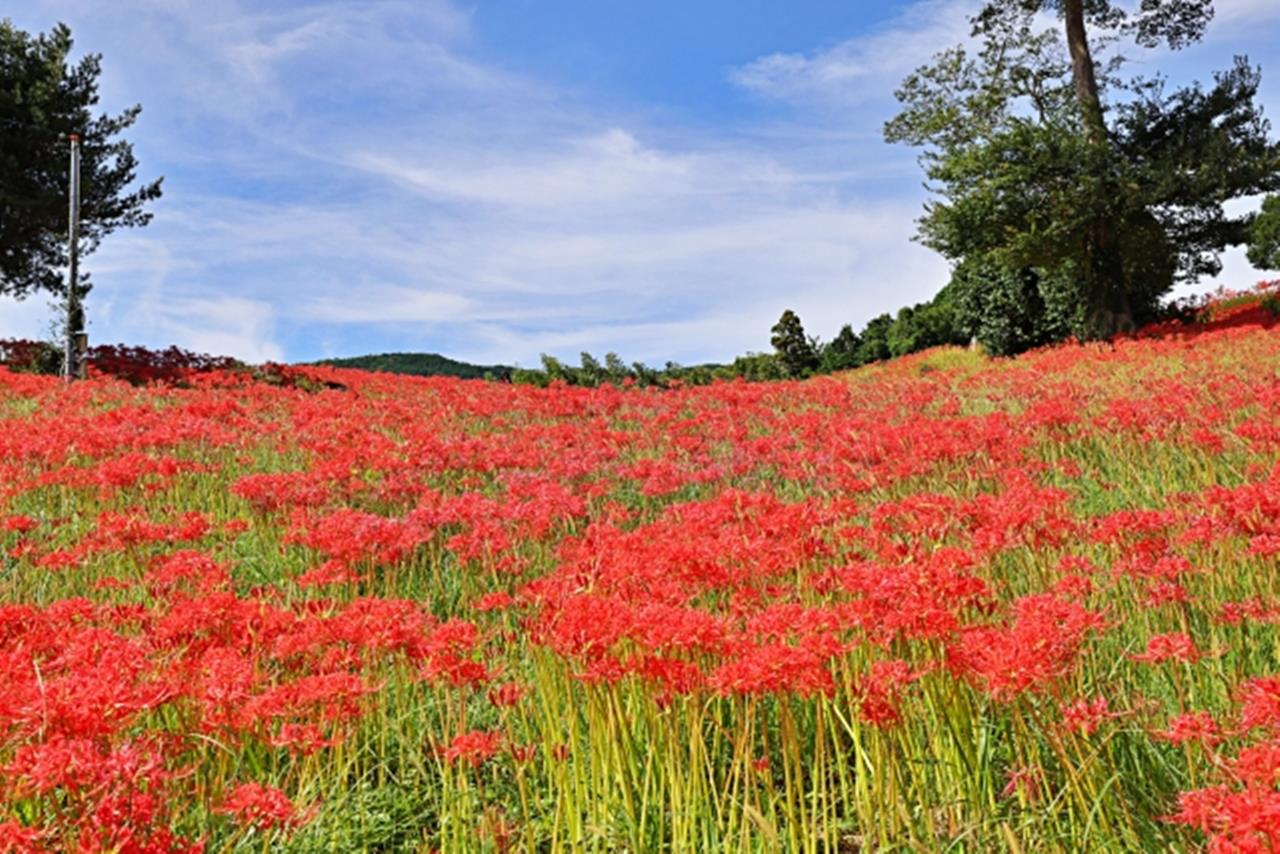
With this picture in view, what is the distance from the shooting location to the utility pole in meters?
20.1

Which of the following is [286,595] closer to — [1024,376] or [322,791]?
[322,791]

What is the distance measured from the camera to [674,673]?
2508 millimetres

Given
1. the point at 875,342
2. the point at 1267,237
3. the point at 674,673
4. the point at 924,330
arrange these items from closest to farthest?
the point at 674,673, the point at 1267,237, the point at 924,330, the point at 875,342

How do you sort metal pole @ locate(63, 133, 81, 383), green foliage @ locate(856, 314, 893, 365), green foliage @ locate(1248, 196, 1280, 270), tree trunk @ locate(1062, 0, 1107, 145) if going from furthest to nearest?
green foliage @ locate(856, 314, 893, 365) → green foliage @ locate(1248, 196, 1280, 270) → tree trunk @ locate(1062, 0, 1107, 145) → metal pole @ locate(63, 133, 81, 383)

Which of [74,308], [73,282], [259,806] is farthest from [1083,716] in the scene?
[73,282]

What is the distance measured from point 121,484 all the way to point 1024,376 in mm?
15996

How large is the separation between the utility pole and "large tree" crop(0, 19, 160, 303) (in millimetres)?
7167

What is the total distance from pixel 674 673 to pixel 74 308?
859 inches

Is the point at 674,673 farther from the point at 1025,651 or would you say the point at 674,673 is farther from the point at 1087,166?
the point at 1087,166

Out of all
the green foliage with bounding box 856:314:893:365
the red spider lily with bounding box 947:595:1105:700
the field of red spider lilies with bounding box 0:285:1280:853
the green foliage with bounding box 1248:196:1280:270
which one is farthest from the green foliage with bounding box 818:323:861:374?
the red spider lily with bounding box 947:595:1105:700

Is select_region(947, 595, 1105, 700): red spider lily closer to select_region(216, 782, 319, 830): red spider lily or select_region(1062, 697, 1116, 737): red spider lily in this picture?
select_region(1062, 697, 1116, 737): red spider lily

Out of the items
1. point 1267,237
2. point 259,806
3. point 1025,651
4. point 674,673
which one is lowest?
point 259,806

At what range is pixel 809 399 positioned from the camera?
15.1 metres

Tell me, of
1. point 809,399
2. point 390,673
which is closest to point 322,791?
point 390,673
